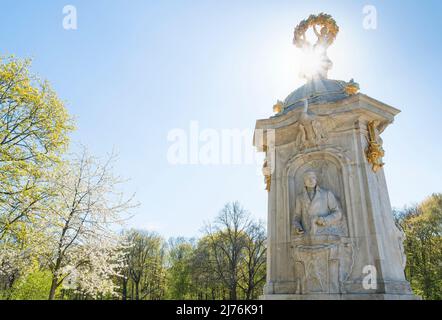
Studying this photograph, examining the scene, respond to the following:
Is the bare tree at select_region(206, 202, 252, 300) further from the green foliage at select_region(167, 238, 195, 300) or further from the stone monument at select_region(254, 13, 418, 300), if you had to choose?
the stone monument at select_region(254, 13, 418, 300)

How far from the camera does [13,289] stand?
18.3 metres

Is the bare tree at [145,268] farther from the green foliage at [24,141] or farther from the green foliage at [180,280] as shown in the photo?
the green foliage at [24,141]

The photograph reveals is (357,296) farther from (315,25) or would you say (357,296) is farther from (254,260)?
(254,260)

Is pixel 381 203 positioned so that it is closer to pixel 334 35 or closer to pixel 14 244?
pixel 334 35

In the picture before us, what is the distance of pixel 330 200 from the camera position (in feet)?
18.6

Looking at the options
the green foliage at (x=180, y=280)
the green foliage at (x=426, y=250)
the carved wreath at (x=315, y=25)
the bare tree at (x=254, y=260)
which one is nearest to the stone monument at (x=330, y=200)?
the carved wreath at (x=315, y=25)

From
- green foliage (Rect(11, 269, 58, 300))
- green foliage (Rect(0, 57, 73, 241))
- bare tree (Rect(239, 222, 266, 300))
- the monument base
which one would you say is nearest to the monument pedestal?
the monument base

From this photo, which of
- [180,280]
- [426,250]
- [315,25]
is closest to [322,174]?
[315,25]

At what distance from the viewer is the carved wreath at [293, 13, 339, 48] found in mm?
8031

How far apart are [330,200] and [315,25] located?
511 cm

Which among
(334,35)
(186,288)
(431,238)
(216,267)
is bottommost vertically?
(186,288)

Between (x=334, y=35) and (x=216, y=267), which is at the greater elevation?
(x=334, y=35)

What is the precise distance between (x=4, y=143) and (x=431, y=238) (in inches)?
1076
